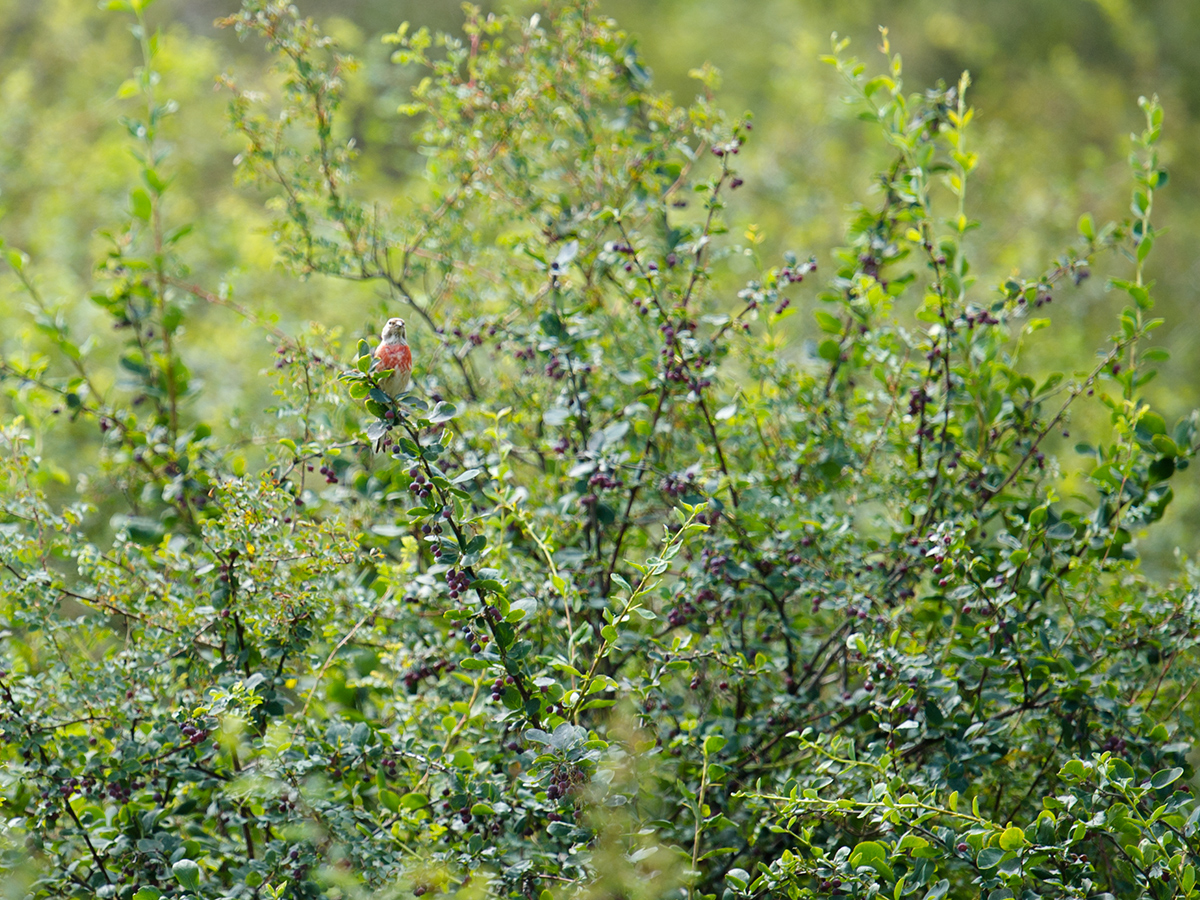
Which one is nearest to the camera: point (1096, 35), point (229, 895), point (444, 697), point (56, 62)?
point (229, 895)

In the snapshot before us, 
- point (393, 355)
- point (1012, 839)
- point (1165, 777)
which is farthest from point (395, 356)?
point (1165, 777)

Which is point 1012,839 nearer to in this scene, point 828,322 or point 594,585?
point 594,585

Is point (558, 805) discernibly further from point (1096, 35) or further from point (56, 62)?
point (1096, 35)

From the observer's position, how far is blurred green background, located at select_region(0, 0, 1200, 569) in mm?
4590

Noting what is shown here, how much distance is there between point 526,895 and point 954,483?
3.23 feet

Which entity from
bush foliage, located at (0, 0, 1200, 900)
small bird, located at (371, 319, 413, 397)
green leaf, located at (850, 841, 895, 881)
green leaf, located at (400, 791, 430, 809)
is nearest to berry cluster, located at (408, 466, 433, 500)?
bush foliage, located at (0, 0, 1200, 900)

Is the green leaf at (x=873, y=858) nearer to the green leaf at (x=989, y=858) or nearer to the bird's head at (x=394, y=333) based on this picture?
the green leaf at (x=989, y=858)

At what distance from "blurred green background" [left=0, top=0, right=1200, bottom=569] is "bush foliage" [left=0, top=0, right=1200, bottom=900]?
0.49 metres

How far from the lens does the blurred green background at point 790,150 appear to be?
15.1 ft

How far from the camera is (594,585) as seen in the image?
1956 millimetres

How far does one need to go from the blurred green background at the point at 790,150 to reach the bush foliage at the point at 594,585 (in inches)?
19.3

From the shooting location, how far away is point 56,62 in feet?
21.0

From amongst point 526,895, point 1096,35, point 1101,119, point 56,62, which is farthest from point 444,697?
point 1096,35

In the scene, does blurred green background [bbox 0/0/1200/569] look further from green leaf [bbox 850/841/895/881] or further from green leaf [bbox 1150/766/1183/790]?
green leaf [bbox 1150/766/1183/790]
